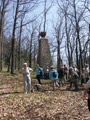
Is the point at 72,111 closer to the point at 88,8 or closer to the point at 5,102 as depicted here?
the point at 5,102

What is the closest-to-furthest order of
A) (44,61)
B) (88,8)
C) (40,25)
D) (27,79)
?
(27,79), (88,8), (44,61), (40,25)

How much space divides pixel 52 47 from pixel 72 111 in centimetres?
2267

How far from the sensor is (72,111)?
517 cm

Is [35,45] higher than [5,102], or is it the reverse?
[35,45]

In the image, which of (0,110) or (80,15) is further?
(80,15)

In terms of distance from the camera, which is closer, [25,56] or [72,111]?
[72,111]

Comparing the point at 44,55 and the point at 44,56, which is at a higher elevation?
the point at 44,55

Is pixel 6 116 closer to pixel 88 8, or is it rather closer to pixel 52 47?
pixel 88 8

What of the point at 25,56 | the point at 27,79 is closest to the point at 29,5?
the point at 27,79

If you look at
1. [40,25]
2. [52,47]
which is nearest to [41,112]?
[52,47]

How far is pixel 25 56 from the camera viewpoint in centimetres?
3888

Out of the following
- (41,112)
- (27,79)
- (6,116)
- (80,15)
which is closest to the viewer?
(6,116)

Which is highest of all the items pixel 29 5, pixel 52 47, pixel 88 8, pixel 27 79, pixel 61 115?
pixel 29 5

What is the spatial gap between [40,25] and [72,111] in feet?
86.2
